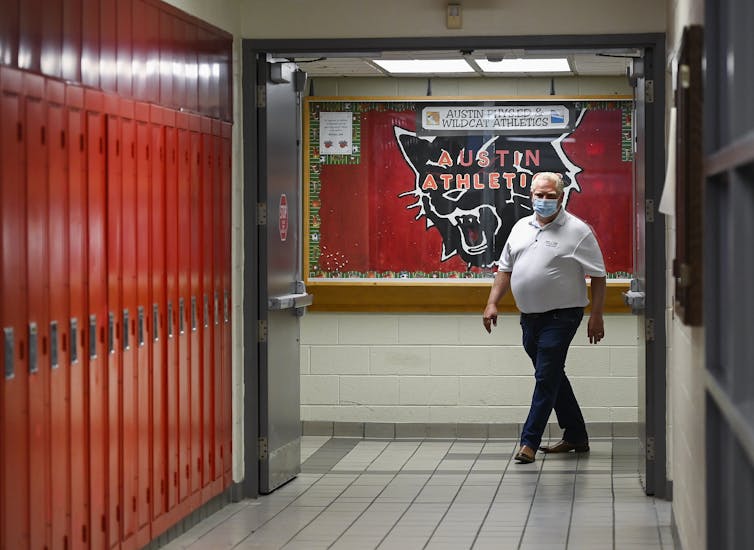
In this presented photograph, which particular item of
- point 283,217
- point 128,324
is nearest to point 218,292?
point 283,217

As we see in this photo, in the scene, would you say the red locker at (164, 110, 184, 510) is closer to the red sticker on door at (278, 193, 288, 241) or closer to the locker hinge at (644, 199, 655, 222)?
the red sticker on door at (278, 193, 288, 241)

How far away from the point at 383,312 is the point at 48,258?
200 inches

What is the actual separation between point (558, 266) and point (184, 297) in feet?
9.33

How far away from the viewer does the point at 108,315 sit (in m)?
5.30

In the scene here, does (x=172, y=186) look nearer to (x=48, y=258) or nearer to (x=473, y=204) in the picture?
(x=48, y=258)

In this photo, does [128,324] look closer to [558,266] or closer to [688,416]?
[688,416]

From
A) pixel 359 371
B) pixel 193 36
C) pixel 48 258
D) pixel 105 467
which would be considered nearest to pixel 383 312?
pixel 359 371

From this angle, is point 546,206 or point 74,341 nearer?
point 74,341

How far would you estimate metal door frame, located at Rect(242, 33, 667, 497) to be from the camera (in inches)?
279

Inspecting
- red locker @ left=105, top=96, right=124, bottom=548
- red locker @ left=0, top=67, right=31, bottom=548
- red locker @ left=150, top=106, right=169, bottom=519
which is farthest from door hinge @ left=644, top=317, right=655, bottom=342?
red locker @ left=0, top=67, right=31, bottom=548

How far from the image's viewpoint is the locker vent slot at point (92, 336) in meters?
5.09

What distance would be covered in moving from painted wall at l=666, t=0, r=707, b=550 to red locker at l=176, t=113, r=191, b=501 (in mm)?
2220

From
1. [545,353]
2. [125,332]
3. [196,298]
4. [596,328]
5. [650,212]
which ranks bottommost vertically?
[545,353]

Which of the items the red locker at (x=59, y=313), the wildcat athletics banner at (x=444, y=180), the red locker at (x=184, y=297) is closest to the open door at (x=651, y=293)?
the wildcat athletics banner at (x=444, y=180)
